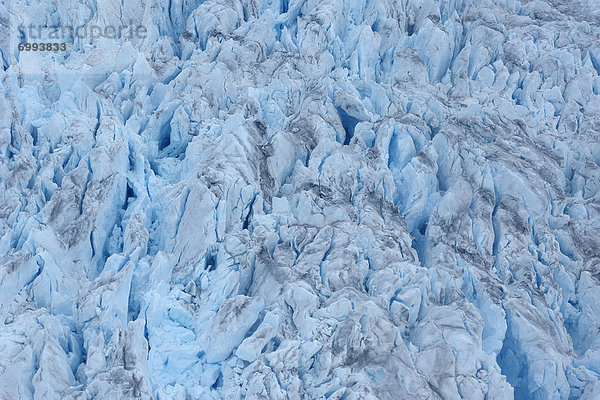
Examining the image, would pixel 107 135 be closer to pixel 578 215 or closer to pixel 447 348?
pixel 447 348

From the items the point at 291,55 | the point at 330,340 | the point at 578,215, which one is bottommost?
the point at 330,340

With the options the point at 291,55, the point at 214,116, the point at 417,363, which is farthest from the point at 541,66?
the point at 417,363

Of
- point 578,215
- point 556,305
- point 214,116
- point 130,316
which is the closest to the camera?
point 130,316

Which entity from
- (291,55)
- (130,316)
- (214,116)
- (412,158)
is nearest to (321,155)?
(412,158)

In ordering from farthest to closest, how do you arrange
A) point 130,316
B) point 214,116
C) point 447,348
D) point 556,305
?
1. point 214,116
2. point 556,305
3. point 130,316
4. point 447,348

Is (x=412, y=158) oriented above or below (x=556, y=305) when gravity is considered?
above

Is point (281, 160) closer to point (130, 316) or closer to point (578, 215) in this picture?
point (130, 316)

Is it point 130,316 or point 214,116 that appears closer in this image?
point 130,316
